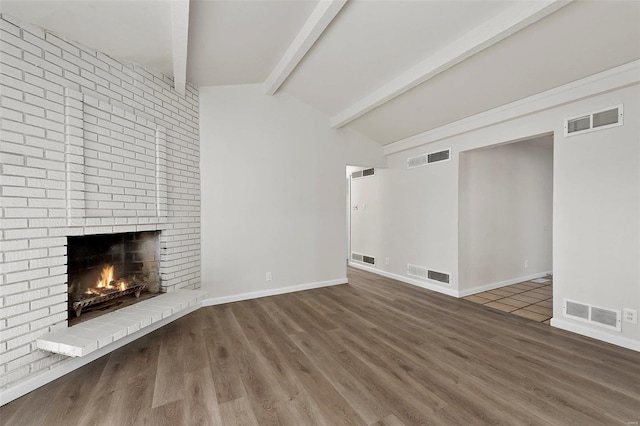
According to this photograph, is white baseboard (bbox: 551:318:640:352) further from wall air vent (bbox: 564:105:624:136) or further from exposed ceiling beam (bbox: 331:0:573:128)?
exposed ceiling beam (bbox: 331:0:573:128)

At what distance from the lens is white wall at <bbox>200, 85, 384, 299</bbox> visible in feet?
12.7

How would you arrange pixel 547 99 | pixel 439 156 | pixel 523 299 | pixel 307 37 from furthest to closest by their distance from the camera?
pixel 439 156 → pixel 523 299 → pixel 547 99 → pixel 307 37

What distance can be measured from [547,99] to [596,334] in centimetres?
249

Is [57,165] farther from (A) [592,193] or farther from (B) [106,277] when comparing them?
(A) [592,193]

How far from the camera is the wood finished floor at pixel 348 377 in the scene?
1.76m

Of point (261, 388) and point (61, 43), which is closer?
point (261, 388)

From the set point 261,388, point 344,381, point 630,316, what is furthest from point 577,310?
point 261,388

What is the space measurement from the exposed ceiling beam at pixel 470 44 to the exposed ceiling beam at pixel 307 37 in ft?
3.72

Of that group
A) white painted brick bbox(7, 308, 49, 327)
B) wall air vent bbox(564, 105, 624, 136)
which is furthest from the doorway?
white painted brick bbox(7, 308, 49, 327)

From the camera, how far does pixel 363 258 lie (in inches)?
243

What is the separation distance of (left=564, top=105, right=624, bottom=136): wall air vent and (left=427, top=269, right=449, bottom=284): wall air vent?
2.37 m

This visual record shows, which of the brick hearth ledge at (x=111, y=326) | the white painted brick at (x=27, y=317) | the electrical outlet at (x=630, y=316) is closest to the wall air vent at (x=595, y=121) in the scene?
the electrical outlet at (x=630, y=316)

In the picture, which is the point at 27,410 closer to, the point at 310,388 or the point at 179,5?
the point at 310,388

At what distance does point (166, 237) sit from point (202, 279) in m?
0.82
